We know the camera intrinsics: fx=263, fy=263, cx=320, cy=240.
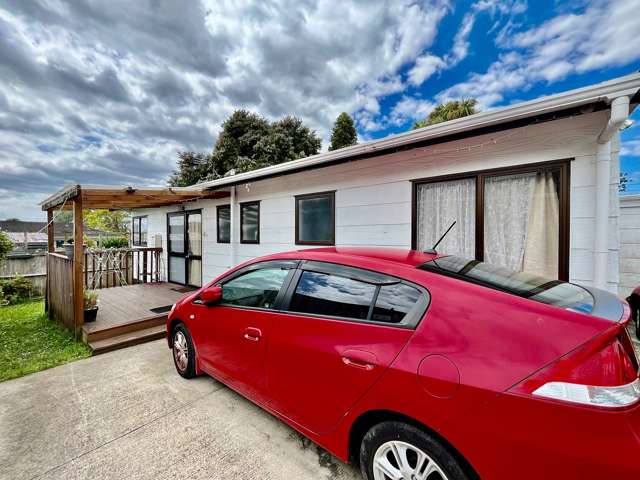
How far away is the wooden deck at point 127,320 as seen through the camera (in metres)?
4.07

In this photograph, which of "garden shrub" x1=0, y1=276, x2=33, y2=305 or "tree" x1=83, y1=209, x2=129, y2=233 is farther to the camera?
"tree" x1=83, y1=209, x2=129, y2=233

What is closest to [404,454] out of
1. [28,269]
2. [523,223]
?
[523,223]

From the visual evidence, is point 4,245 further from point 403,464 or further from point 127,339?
point 403,464

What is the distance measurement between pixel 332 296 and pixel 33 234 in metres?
19.9

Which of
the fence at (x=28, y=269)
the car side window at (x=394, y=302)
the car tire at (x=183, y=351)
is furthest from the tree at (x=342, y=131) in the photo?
the car side window at (x=394, y=302)

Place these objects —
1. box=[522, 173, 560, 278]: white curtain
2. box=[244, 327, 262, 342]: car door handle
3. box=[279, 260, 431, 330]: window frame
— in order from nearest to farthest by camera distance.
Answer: box=[279, 260, 431, 330]: window frame < box=[244, 327, 262, 342]: car door handle < box=[522, 173, 560, 278]: white curtain

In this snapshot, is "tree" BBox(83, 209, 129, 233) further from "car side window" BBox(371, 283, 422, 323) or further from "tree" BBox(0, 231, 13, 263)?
"car side window" BBox(371, 283, 422, 323)

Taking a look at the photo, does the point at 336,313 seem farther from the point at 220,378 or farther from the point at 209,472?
the point at 220,378

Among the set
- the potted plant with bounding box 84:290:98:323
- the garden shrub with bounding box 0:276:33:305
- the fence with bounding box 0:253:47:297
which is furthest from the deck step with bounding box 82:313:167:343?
the fence with bounding box 0:253:47:297

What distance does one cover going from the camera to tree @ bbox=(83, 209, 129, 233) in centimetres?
1966

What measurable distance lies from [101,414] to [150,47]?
842cm

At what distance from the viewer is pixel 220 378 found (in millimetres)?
2541

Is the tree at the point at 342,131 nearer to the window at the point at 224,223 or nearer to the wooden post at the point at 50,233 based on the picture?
the window at the point at 224,223

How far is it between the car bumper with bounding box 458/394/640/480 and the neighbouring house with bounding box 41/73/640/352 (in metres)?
2.28
